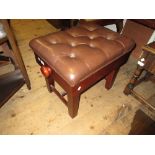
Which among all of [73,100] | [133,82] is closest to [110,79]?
[133,82]

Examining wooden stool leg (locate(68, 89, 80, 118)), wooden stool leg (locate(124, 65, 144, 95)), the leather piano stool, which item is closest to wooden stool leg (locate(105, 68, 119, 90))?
wooden stool leg (locate(124, 65, 144, 95))

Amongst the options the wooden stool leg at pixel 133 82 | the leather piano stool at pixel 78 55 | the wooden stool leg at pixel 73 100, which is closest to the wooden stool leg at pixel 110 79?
the wooden stool leg at pixel 133 82

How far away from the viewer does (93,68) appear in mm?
829

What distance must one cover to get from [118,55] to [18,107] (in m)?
0.86

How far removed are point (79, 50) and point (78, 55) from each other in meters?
0.05

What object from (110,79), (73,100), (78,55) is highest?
(78,55)

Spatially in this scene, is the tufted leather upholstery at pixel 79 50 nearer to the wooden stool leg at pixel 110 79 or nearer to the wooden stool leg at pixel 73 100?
the wooden stool leg at pixel 73 100

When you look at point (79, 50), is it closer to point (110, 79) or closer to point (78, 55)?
point (78, 55)

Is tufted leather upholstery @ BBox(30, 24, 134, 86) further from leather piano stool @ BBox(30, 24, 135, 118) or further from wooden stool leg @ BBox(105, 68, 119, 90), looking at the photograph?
wooden stool leg @ BBox(105, 68, 119, 90)

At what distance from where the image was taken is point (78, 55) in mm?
870

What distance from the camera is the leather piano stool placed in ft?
2.63

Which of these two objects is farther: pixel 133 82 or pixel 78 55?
pixel 133 82
